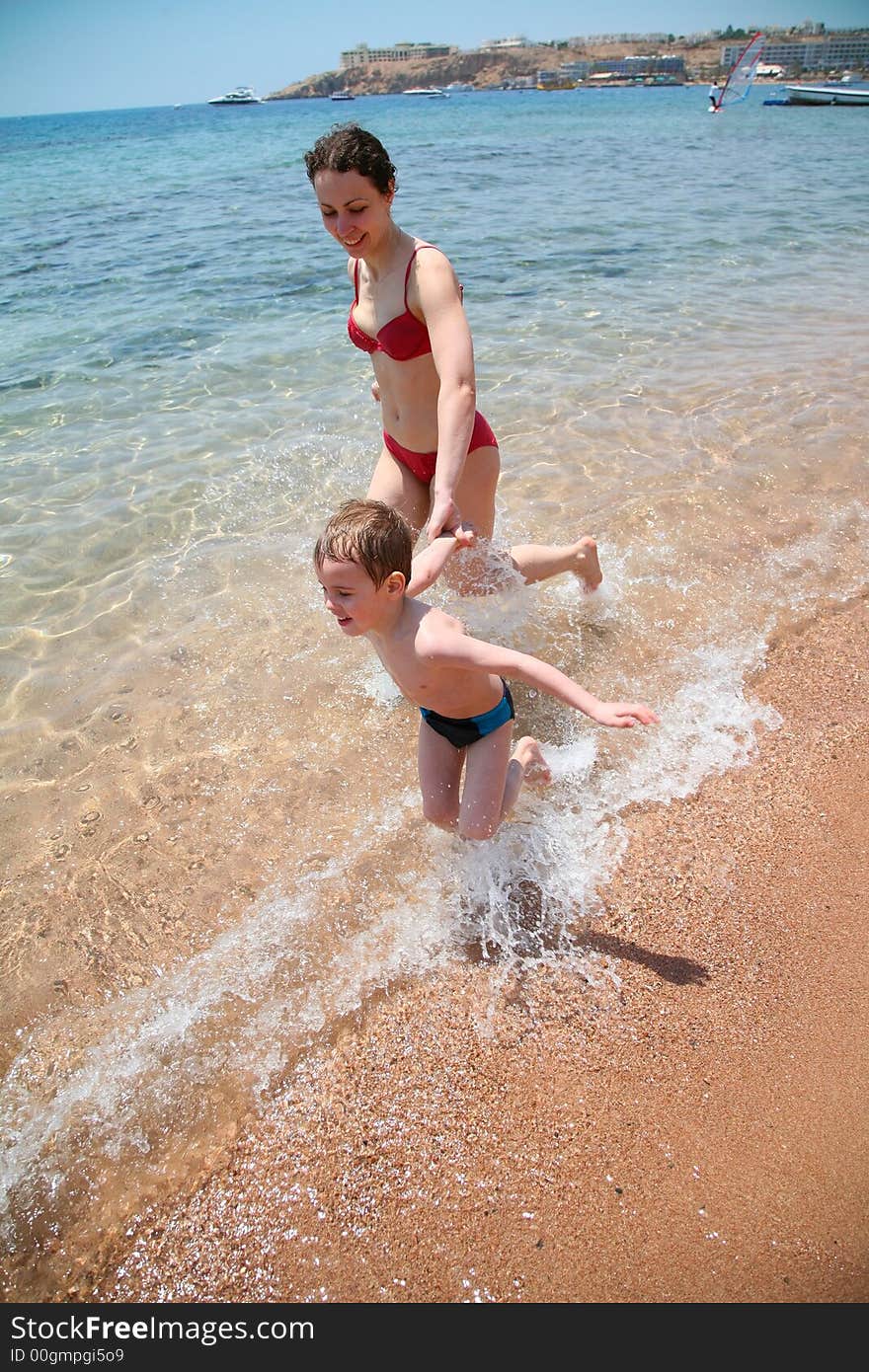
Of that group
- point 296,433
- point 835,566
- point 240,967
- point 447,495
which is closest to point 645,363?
point 296,433

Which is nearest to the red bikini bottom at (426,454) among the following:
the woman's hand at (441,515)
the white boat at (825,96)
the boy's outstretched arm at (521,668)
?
the woman's hand at (441,515)

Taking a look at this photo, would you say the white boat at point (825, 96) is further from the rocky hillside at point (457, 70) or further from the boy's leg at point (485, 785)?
the rocky hillside at point (457, 70)

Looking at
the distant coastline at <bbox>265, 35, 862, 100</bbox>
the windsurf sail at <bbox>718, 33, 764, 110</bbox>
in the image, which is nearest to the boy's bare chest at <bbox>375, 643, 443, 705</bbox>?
the windsurf sail at <bbox>718, 33, 764, 110</bbox>

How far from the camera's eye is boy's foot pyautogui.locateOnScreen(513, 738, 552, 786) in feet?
9.61

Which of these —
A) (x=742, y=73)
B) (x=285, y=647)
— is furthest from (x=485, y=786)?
(x=742, y=73)

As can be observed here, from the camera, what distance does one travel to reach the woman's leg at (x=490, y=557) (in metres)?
3.15

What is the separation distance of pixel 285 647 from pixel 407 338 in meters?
1.73

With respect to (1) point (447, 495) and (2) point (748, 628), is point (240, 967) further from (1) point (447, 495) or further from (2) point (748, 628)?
(2) point (748, 628)

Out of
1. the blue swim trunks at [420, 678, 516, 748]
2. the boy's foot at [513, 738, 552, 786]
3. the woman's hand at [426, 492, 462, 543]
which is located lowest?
the boy's foot at [513, 738, 552, 786]

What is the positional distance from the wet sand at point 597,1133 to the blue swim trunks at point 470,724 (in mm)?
681

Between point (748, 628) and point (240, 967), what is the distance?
2.79 metres

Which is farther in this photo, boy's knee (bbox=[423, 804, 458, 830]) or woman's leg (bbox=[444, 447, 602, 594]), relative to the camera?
woman's leg (bbox=[444, 447, 602, 594])

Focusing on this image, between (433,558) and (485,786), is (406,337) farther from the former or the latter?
(485,786)

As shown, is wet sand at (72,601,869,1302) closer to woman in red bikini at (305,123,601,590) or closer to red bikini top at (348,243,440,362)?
woman in red bikini at (305,123,601,590)
